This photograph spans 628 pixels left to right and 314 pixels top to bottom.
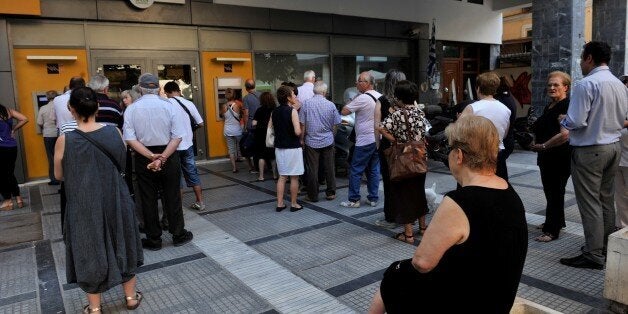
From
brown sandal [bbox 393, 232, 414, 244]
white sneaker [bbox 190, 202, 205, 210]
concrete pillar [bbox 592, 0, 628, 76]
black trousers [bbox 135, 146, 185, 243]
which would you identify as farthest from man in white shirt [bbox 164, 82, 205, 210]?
concrete pillar [bbox 592, 0, 628, 76]

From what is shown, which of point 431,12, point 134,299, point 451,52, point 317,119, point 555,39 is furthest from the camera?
point 451,52

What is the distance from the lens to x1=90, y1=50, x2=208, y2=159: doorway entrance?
9.23m

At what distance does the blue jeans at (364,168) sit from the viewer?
228 inches

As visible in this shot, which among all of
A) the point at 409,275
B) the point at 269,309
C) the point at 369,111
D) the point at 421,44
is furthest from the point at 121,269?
the point at 421,44

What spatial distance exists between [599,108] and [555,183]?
99 centimetres

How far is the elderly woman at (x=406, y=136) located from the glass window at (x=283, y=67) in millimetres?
7101

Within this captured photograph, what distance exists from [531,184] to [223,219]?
4835mm

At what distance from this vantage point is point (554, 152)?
4.38 m

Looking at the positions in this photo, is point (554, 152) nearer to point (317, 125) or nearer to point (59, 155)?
point (317, 125)

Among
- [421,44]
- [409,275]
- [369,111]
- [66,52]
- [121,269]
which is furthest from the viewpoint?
[421,44]

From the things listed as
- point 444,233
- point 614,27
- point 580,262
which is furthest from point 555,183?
point 614,27

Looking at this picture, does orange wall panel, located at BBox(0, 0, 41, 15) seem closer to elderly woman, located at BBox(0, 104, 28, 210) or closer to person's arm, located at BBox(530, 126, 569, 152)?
elderly woman, located at BBox(0, 104, 28, 210)

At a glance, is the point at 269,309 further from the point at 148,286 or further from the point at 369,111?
the point at 369,111

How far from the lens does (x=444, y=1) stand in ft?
48.6
